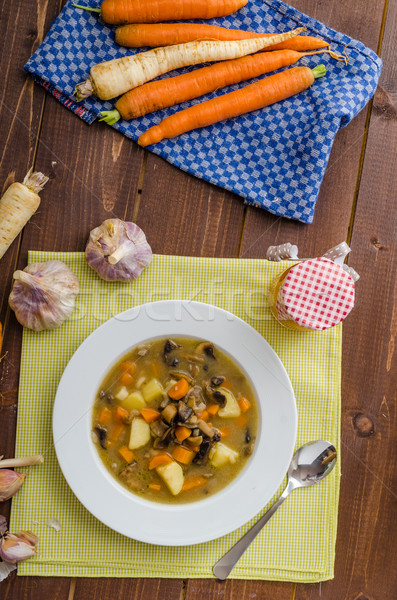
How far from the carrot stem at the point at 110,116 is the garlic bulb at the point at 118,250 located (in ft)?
1.54

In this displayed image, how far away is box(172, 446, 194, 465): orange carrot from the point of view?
2.16 metres

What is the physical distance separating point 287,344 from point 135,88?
1.30 m

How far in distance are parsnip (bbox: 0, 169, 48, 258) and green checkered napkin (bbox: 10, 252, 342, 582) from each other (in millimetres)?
152

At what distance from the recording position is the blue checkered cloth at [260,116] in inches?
91.4

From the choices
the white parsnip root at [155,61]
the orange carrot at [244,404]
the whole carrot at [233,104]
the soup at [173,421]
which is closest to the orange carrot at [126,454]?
the soup at [173,421]

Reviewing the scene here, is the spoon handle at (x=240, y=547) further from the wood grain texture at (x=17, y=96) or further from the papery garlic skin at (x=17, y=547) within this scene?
the wood grain texture at (x=17, y=96)

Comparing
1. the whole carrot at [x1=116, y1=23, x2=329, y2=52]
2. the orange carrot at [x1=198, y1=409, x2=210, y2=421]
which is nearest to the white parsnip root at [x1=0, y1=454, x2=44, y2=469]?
the orange carrot at [x1=198, y1=409, x2=210, y2=421]

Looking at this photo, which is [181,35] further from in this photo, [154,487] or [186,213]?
[154,487]

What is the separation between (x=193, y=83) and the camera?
235 centimetres

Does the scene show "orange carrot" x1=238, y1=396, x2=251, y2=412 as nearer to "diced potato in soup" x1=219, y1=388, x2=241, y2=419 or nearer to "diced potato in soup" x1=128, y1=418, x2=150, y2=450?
"diced potato in soup" x1=219, y1=388, x2=241, y2=419

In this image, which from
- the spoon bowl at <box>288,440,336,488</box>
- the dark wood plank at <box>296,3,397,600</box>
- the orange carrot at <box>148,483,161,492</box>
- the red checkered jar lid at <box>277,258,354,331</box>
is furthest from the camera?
the dark wood plank at <box>296,3,397,600</box>

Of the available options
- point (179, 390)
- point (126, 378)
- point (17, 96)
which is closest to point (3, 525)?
point (126, 378)

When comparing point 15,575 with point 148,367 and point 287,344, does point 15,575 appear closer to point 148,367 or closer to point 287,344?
point 148,367

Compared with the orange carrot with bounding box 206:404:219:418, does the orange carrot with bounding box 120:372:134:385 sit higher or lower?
higher
